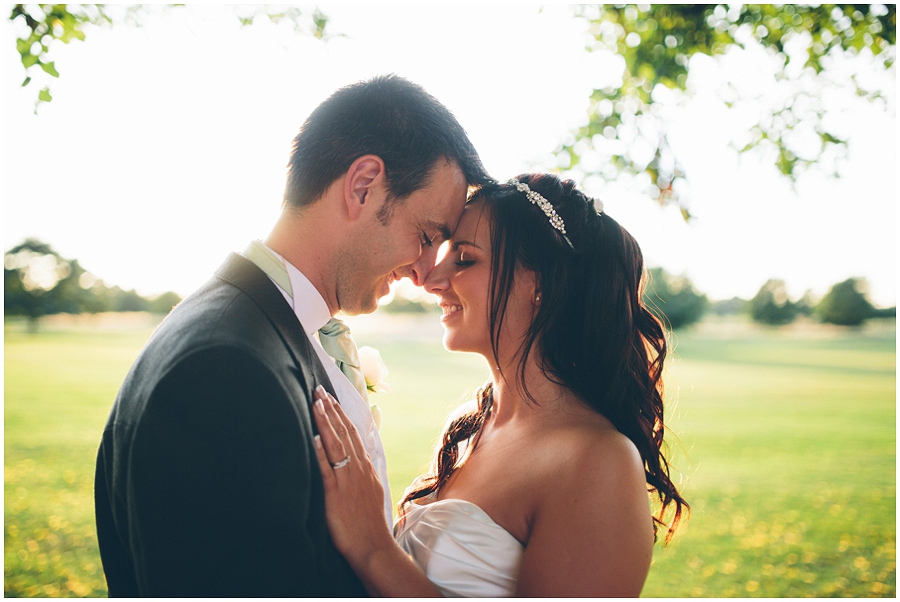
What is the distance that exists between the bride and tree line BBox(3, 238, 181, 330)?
44578mm

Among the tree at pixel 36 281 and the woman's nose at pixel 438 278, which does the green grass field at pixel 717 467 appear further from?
the tree at pixel 36 281

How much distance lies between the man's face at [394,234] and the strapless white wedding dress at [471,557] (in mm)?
960

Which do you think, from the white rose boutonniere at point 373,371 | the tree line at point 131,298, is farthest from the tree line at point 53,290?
the white rose boutonniere at point 373,371

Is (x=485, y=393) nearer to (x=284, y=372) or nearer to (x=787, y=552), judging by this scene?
(x=284, y=372)

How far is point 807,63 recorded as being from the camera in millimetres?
5977

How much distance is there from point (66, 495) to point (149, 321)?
152 ft

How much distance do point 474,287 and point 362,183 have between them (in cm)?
77

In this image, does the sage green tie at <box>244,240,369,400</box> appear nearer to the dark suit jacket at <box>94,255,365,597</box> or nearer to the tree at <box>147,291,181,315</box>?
the dark suit jacket at <box>94,255,365,597</box>

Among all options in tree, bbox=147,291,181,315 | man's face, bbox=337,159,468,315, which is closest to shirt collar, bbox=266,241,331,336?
man's face, bbox=337,159,468,315

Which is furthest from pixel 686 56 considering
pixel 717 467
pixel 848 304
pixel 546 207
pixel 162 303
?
pixel 848 304

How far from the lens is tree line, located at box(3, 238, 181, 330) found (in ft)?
153

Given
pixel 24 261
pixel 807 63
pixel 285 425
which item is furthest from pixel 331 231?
pixel 24 261

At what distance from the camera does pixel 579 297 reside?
116 inches

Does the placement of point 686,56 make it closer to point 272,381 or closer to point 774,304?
point 272,381
